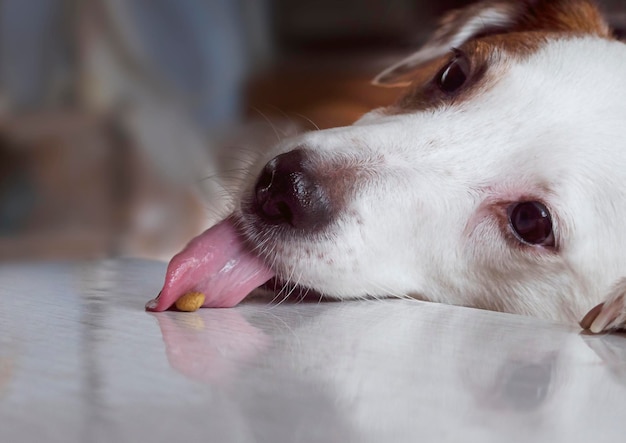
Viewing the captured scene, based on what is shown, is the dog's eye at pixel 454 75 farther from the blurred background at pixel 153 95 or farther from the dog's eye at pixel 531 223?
the blurred background at pixel 153 95

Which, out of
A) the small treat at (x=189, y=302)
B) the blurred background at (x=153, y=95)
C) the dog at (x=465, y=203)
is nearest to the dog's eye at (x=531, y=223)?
the dog at (x=465, y=203)

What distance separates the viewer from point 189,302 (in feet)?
3.39

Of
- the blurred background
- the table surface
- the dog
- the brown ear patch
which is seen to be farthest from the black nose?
the blurred background

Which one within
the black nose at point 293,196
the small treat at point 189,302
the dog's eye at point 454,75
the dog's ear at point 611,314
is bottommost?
the small treat at point 189,302

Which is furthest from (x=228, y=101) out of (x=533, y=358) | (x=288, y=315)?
(x=533, y=358)

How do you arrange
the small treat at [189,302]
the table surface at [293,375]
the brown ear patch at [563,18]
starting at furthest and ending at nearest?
1. the brown ear patch at [563,18]
2. the small treat at [189,302]
3. the table surface at [293,375]

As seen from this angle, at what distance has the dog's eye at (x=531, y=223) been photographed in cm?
125

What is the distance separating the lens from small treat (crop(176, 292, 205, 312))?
1.03 m

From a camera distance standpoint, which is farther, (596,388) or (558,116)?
(558,116)

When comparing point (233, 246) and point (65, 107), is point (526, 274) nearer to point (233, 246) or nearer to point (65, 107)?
point (233, 246)

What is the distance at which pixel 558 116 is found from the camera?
1271 mm

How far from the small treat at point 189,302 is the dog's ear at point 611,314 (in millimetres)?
477

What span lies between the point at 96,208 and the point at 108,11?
0.68 m

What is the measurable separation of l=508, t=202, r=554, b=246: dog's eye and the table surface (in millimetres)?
200
